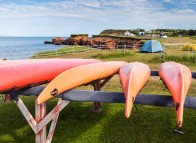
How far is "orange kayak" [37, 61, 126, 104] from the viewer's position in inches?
221

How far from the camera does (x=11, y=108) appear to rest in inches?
427

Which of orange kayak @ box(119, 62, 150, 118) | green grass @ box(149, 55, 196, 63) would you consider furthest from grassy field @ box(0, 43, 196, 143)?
green grass @ box(149, 55, 196, 63)

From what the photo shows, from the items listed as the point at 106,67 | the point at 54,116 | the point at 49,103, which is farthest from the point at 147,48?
the point at 54,116

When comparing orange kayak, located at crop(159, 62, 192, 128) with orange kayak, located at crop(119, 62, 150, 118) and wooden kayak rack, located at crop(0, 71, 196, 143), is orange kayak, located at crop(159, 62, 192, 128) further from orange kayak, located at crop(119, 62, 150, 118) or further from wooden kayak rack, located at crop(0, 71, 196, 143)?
orange kayak, located at crop(119, 62, 150, 118)

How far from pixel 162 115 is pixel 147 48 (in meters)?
25.0

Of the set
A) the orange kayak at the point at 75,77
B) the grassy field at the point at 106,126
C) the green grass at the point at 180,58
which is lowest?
the grassy field at the point at 106,126

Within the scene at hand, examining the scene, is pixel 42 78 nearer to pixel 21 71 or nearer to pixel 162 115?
pixel 21 71

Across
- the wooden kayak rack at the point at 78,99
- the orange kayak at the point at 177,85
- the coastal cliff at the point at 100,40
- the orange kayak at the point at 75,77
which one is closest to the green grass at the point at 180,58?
the orange kayak at the point at 75,77

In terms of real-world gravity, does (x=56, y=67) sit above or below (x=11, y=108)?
above

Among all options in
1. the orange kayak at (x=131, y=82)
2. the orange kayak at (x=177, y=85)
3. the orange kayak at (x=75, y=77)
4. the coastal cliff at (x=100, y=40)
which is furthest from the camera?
the coastal cliff at (x=100, y=40)

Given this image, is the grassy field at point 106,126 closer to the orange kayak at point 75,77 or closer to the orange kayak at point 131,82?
the orange kayak at point 75,77

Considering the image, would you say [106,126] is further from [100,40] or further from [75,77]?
[100,40]

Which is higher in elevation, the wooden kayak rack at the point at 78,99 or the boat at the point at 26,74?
the boat at the point at 26,74

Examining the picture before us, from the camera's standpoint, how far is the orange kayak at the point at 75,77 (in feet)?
18.5
